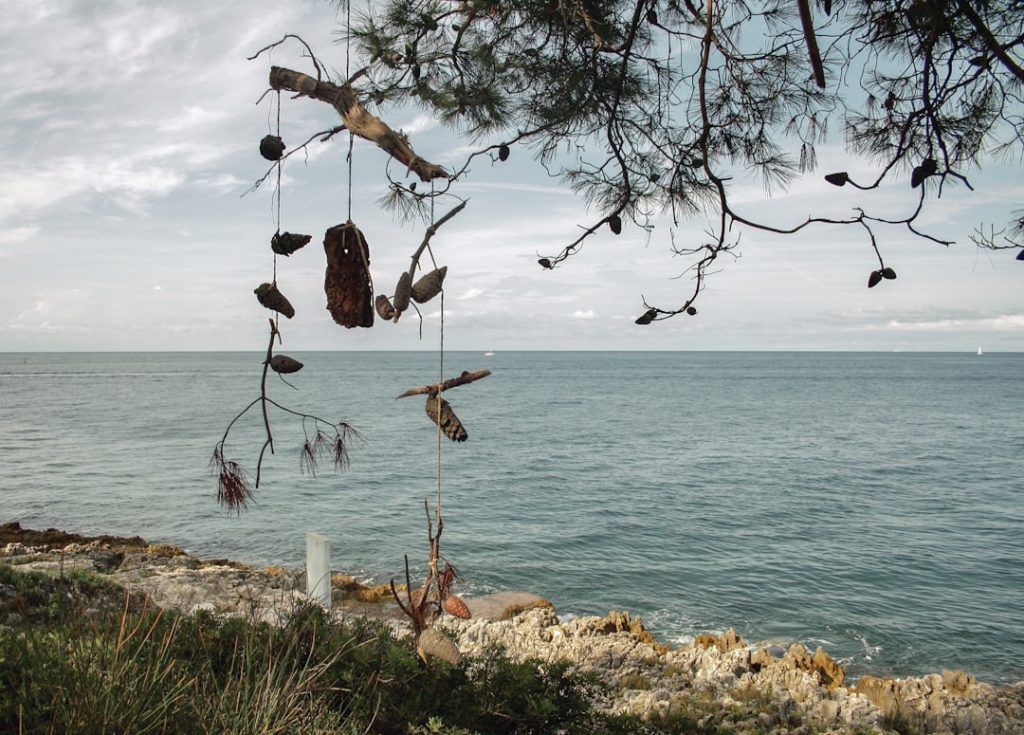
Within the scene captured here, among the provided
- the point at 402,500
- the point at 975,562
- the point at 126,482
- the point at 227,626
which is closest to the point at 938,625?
the point at 975,562

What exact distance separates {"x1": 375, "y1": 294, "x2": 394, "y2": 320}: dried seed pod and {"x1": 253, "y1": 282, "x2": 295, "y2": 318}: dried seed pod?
13.1 inches

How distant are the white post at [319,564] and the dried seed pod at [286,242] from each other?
18.4 ft

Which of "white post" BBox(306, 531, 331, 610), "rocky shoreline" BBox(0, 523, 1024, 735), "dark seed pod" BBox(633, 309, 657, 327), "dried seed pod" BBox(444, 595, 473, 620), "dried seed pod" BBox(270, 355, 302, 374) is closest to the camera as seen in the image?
"dried seed pod" BBox(270, 355, 302, 374)

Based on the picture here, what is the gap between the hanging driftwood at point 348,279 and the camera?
1336 mm

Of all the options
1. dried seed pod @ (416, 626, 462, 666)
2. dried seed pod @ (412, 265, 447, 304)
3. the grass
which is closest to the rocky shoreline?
the grass

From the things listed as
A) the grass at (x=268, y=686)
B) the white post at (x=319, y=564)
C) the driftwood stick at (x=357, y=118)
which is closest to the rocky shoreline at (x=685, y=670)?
the white post at (x=319, y=564)

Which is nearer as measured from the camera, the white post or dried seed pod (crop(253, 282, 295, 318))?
dried seed pod (crop(253, 282, 295, 318))

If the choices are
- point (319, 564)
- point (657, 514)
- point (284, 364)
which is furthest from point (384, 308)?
point (657, 514)

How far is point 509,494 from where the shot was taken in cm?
2223

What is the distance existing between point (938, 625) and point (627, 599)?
5346 millimetres

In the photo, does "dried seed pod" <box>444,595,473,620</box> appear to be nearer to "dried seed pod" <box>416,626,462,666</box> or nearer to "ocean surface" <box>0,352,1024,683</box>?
"dried seed pod" <box>416,626,462,666</box>

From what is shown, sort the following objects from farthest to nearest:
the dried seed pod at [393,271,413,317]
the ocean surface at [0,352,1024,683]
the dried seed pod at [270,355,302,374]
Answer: the ocean surface at [0,352,1024,683]
the dried seed pod at [270,355,302,374]
the dried seed pod at [393,271,413,317]

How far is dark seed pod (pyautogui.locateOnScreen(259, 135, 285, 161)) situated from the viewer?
1.51 m

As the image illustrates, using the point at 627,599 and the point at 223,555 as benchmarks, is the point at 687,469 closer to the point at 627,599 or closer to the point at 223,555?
the point at 627,599
